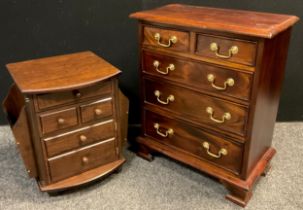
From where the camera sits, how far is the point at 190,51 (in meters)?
1.46

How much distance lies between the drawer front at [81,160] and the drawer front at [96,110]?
0.15 m

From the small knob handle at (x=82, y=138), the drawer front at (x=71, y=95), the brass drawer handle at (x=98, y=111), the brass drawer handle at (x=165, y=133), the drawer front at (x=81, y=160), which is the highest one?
the drawer front at (x=71, y=95)

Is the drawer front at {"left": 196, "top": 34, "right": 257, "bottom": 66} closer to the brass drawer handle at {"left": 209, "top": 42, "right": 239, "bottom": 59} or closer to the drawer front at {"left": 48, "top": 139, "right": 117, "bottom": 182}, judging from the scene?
the brass drawer handle at {"left": 209, "top": 42, "right": 239, "bottom": 59}

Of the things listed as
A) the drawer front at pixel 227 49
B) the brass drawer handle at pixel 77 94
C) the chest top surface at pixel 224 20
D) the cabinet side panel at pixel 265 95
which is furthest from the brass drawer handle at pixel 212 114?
the brass drawer handle at pixel 77 94

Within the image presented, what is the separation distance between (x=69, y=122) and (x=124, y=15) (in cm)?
74

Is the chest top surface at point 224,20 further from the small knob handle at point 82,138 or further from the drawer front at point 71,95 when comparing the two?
the small knob handle at point 82,138

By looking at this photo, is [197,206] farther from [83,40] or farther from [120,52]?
[83,40]

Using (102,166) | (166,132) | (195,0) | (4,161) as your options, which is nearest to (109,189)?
(102,166)

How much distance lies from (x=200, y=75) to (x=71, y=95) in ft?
1.85

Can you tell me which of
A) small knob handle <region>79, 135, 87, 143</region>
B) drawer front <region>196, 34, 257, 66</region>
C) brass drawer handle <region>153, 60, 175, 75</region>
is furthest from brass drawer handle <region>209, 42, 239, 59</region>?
small knob handle <region>79, 135, 87, 143</region>

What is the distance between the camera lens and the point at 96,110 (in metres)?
1.55

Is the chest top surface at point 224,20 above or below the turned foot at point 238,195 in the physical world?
above

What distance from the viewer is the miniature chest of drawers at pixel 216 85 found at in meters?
1.33

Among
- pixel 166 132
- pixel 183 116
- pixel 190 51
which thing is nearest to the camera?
pixel 190 51
